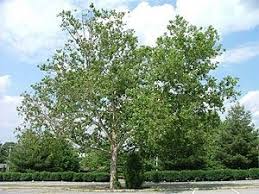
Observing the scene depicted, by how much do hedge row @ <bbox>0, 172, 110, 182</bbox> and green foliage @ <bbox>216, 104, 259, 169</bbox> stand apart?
14.3 metres

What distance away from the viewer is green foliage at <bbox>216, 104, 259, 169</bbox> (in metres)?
55.8

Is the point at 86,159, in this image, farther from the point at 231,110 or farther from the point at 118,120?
the point at 231,110

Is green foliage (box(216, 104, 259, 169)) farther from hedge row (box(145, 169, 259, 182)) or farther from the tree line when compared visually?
the tree line

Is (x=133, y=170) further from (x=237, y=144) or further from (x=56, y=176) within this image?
(x=237, y=144)

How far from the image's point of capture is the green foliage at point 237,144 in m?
55.8

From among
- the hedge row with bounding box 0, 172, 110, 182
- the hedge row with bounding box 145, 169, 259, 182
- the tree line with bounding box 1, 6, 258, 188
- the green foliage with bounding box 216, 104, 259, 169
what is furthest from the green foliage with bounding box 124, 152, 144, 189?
the green foliage with bounding box 216, 104, 259, 169

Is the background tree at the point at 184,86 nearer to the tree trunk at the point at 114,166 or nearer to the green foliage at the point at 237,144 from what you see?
the tree trunk at the point at 114,166

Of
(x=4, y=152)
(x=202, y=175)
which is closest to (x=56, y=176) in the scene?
(x=202, y=175)

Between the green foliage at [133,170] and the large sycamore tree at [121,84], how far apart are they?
1029 mm

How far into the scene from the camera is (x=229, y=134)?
56906mm

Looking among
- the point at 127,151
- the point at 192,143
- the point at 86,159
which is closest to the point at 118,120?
the point at 127,151

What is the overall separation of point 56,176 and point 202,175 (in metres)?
16.6

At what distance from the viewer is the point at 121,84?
112 ft

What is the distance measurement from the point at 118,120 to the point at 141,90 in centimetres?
405
